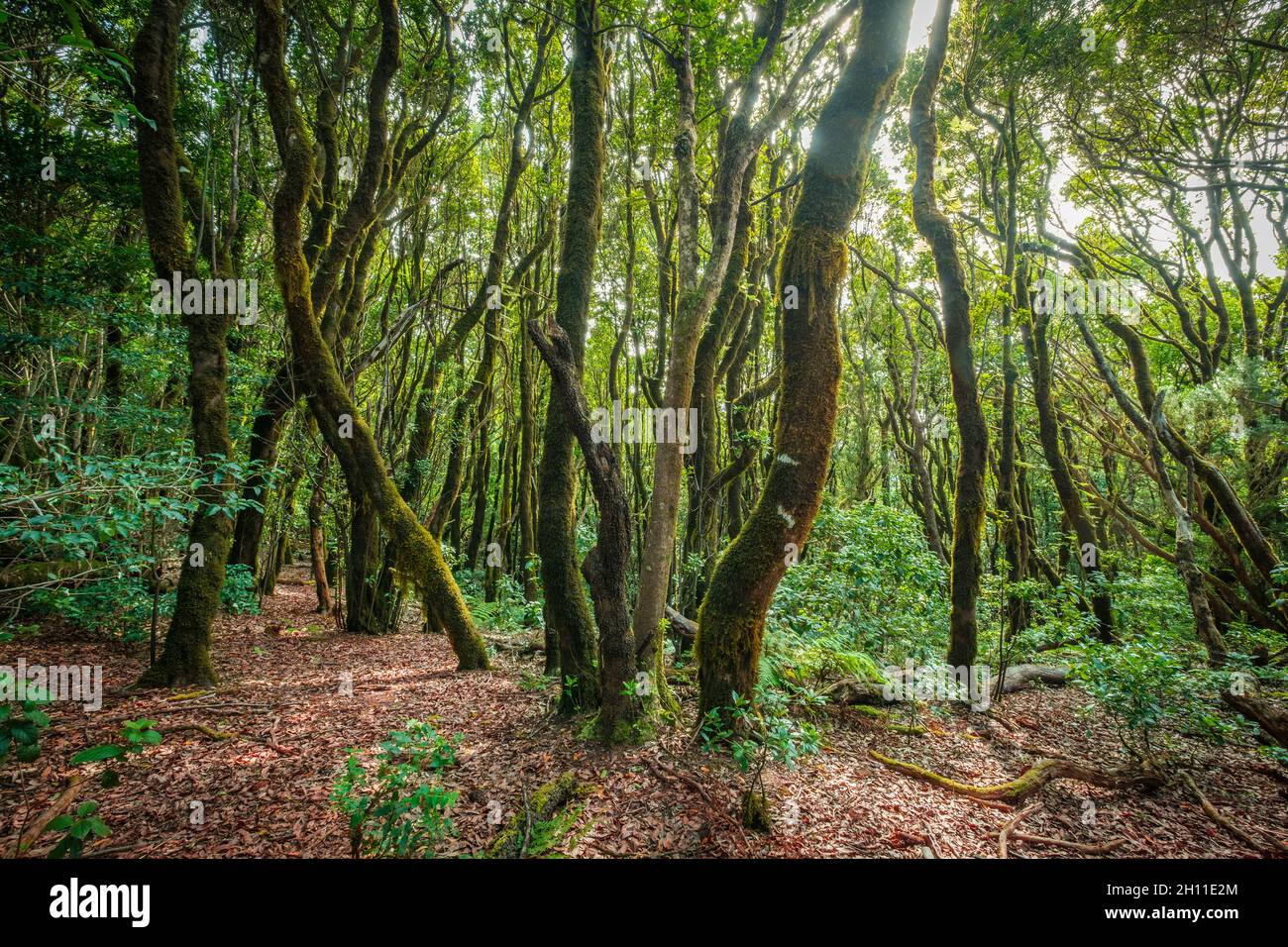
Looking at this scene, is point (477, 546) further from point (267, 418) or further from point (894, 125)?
point (894, 125)

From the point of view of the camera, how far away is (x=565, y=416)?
16.7 ft

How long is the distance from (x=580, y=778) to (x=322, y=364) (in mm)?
6706

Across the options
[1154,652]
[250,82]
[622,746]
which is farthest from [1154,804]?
[250,82]

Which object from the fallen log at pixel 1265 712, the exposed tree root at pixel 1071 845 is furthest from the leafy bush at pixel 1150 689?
the exposed tree root at pixel 1071 845

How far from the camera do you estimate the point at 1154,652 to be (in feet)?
17.0

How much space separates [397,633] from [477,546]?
8125 mm

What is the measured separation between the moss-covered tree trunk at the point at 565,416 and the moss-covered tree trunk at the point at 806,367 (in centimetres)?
141

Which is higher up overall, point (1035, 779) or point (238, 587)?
point (238, 587)

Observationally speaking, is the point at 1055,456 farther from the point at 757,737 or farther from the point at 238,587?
the point at 238,587

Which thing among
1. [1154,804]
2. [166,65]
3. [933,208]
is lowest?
[1154,804]

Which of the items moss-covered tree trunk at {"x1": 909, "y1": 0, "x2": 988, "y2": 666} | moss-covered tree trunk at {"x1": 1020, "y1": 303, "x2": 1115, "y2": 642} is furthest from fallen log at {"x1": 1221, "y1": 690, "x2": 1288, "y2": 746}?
moss-covered tree trunk at {"x1": 1020, "y1": 303, "x2": 1115, "y2": 642}

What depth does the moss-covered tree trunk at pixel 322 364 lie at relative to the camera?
7.04 meters

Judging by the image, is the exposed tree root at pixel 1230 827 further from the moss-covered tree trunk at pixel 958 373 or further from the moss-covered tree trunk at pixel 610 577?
the moss-covered tree trunk at pixel 610 577

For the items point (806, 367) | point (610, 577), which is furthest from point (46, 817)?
point (806, 367)
